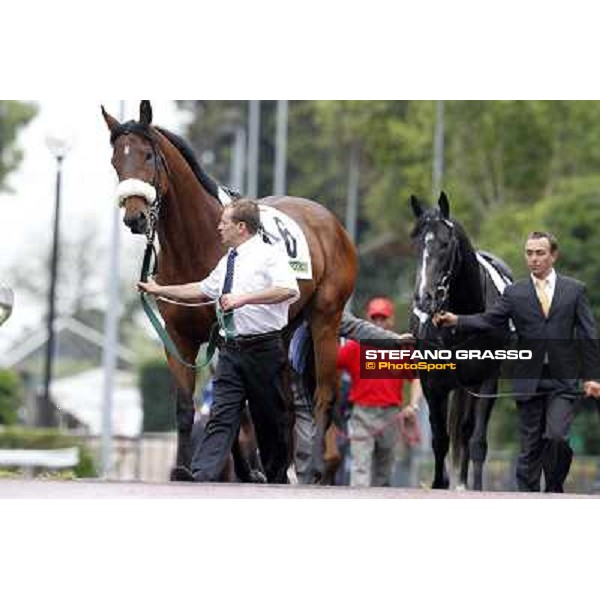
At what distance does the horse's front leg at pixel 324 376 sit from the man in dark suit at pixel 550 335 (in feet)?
4.01

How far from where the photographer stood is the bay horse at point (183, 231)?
602 inches

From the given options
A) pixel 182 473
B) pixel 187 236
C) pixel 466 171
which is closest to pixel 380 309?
pixel 187 236

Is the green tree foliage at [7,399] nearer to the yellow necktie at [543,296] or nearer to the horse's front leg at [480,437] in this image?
the horse's front leg at [480,437]

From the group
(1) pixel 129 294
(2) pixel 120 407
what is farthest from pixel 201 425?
(1) pixel 129 294

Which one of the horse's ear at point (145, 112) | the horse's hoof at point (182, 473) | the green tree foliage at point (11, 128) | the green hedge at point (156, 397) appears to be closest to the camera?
the horse's ear at point (145, 112)

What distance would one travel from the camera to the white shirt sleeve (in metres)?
14.7

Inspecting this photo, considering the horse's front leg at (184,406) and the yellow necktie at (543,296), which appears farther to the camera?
the yellow necktie at (543,296)

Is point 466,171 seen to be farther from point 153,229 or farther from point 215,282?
point 215,282

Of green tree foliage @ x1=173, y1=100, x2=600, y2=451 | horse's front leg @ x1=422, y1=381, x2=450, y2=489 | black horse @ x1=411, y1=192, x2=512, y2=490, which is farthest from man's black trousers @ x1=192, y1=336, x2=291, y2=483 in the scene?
green tree foliage @ x1=173, y1=100, x2=600, y2=451

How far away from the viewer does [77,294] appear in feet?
347

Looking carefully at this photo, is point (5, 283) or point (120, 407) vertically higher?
point (5, 283)

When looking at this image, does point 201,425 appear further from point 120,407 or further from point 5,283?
point 120,407

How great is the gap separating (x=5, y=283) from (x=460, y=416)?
3895mm

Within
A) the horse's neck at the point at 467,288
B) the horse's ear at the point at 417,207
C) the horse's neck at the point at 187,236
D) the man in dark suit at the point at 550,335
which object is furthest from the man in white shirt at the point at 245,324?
the horse's neck at the point at 467,288
